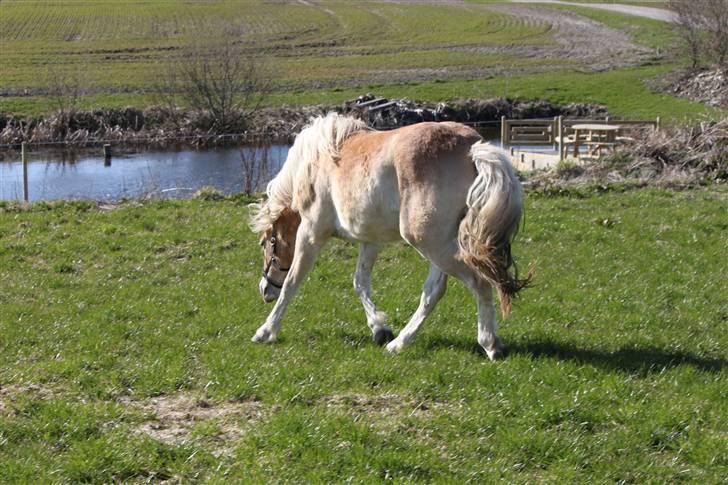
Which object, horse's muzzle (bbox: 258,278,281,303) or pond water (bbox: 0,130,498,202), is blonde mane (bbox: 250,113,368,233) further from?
pond water (bbox: 0,130,498,202)

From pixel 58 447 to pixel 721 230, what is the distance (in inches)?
419

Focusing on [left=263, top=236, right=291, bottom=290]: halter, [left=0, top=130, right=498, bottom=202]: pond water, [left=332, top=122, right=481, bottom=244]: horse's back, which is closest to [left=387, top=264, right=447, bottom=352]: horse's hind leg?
[left=332, top=122, right=481, bottom=244]: horse's back

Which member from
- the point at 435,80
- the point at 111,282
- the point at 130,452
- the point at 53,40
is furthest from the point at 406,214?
the point at 53,40


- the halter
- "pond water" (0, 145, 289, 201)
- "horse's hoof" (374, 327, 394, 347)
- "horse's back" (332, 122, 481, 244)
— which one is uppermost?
"horse's back" (332, 122, 481, 244)

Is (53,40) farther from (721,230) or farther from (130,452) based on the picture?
(130,452)

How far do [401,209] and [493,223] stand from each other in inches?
37.6

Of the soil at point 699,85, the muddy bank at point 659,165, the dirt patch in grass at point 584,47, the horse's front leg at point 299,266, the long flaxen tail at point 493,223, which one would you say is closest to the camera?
the long flaxen tail at point 493,223

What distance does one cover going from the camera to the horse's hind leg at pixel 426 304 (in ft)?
27.1

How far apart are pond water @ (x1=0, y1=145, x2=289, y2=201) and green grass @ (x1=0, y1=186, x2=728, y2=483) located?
31.9 feet

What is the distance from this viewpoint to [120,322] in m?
9.46

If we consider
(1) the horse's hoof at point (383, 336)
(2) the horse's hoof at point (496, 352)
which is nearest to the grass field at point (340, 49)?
(1) the horse's hoof at point (383, 336)

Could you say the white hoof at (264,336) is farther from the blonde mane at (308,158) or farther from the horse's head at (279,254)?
the blonde mane at (308,158)

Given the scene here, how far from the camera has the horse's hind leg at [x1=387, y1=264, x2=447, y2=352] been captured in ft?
27.1

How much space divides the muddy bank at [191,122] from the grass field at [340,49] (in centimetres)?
229
